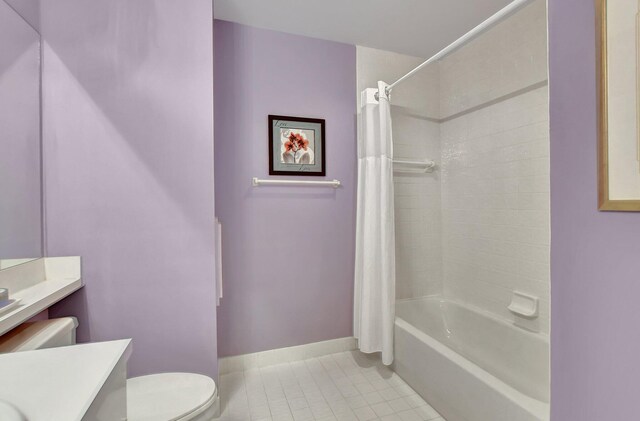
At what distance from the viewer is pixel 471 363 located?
57.7 inches

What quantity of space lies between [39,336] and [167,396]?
53cm

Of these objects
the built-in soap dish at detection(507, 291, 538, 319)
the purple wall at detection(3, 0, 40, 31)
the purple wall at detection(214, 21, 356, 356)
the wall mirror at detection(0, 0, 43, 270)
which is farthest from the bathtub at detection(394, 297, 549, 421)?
the purple wall at detection(3, 0, 40, 31)

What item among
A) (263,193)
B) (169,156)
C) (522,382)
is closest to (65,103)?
(169,156)

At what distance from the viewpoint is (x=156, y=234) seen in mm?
1539

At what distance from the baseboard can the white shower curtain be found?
1.17 feet

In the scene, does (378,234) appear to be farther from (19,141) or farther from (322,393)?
(19,141)

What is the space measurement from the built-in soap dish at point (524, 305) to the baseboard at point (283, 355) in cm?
117

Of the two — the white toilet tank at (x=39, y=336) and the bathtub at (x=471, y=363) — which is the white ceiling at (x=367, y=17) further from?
the bathtub at (x=471, y=363)

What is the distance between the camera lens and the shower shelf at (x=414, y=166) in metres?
2.46

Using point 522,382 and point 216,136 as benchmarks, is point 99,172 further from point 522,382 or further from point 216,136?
point 522,382

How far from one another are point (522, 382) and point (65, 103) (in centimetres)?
283

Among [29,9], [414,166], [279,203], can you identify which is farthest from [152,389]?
[414,166]

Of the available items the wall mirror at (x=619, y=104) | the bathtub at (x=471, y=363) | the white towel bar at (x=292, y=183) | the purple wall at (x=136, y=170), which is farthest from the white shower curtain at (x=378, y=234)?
the wall mirror at (x=619, y=104)

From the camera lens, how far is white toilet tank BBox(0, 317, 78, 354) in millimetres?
A: 1027
